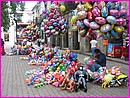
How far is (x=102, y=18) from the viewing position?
29.5ft

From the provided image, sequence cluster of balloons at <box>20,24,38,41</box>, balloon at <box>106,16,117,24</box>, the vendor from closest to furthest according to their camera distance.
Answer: balloon at <box>106,16,117,24</box> → the vendor → cluster of balloons at <box>20,24,38,41</box>

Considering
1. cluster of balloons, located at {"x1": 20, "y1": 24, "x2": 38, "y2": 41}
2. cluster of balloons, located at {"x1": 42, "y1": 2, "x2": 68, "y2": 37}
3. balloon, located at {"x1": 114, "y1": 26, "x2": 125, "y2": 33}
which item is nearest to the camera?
balloon, located at {"x1": 114, "y1": 26, "x2": 125, "y2": 33}

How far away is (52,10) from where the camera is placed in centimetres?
1861

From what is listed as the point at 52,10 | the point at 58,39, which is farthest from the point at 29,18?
the point at 52,10

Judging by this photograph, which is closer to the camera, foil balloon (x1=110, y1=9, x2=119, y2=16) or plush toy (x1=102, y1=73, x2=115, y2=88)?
foil balloon (x1=110, y1=9, x2=119, y2=16)

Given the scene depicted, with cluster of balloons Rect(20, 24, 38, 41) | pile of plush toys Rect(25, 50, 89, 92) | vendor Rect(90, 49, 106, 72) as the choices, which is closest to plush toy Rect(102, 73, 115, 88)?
pile of plush toys Rect(25, 50, 89, 92)

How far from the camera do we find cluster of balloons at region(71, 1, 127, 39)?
8961 mm

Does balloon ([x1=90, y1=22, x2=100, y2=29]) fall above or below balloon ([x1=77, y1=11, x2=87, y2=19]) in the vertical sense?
below

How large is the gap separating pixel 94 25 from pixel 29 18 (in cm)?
7076

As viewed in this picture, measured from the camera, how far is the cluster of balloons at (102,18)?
8.96 metres

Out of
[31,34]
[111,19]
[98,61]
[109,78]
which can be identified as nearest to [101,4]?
[111,19]

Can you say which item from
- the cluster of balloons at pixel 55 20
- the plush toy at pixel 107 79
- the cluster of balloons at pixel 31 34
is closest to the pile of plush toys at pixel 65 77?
the plush toy at pixel 107 79

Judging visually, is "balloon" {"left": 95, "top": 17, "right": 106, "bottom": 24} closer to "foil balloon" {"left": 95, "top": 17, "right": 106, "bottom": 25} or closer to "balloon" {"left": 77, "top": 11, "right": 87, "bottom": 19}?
"foil balloon" {"left": 95, "top": 17, "right": 106, "bottom": 25}

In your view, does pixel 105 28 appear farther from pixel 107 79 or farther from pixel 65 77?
pixel 65 77
